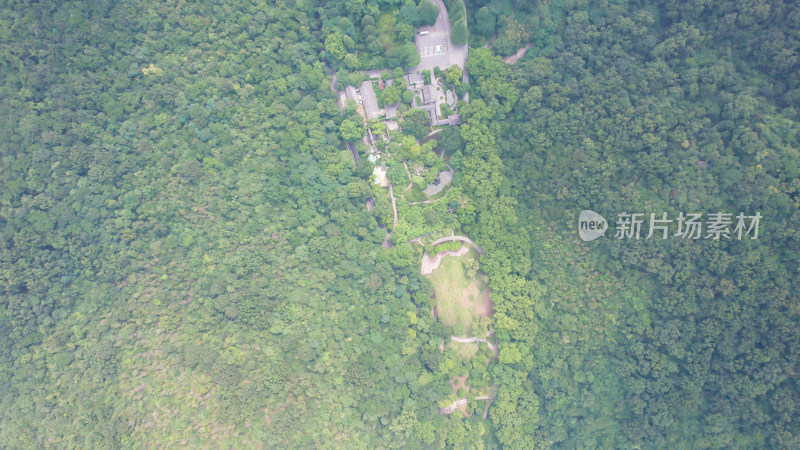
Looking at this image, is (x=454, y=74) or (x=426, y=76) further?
(x=426, y=76)

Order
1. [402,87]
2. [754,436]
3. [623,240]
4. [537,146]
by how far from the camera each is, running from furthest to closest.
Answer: [402,87]
[537,146]
[623,240]
[754,436]

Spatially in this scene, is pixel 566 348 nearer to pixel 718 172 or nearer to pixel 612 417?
pixel 612 417

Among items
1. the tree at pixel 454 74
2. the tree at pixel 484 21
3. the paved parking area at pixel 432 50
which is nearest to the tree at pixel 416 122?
the tree at pixel 454 74

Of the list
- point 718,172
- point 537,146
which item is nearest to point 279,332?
point 537,146

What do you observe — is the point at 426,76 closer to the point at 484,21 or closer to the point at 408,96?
the point at 408,96

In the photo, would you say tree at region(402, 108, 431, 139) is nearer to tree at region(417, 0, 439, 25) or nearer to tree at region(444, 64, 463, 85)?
tree at region(444, 64, 463, 85)

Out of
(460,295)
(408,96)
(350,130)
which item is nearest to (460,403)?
(460,295)

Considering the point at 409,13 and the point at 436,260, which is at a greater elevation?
the point at 409,13
